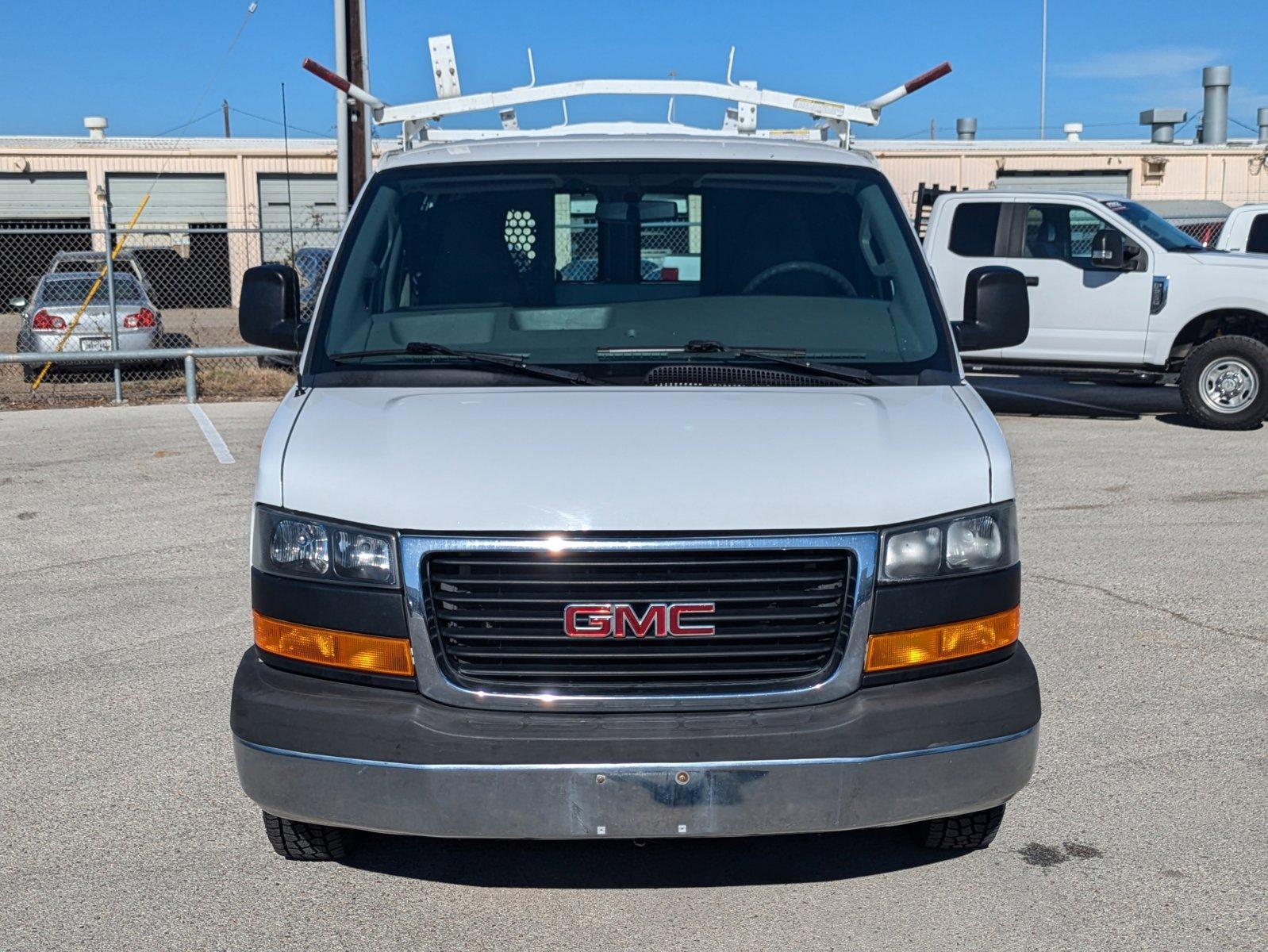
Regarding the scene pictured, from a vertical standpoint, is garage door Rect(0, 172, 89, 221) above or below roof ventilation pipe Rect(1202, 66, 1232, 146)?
below

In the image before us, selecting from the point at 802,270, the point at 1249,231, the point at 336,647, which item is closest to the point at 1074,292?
the point at 1249,231

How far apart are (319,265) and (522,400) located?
16.1m

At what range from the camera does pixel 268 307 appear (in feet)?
15.4

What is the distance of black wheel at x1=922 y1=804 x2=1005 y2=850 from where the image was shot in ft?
13.0

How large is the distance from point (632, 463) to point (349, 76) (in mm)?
13968

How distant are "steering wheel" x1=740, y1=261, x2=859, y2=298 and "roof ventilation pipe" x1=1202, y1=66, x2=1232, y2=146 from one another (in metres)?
39.5

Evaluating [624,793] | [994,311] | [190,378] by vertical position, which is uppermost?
[994,311]

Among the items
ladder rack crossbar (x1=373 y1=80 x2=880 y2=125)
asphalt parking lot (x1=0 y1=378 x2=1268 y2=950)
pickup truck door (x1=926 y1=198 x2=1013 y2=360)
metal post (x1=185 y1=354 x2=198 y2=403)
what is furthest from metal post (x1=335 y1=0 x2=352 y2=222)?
ladder rack crossbar (x1=373 y1=80 x2=880 y2=125)

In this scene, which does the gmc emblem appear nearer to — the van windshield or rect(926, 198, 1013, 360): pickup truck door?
the van windshield

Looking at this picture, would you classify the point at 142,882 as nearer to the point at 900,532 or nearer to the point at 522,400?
the point at 522,400

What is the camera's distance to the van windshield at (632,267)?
439cm

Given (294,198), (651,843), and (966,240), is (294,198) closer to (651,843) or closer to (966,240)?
(966,240)

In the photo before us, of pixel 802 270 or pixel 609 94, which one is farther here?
pixel 609 94

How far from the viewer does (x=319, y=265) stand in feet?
63.2
